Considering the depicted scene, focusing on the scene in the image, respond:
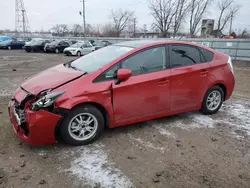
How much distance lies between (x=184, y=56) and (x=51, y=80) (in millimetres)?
2478

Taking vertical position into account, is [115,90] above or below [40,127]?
above

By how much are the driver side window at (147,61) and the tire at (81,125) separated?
0.92 m

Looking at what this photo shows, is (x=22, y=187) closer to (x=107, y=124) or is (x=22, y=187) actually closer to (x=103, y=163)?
(x=103, y=163)

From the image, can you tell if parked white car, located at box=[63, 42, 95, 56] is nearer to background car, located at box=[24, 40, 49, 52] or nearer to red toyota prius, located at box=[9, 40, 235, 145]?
background car, located at box=[24, 40, 49, 52]

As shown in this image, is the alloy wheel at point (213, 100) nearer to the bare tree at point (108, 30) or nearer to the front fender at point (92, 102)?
the front fender at point (92, 102)

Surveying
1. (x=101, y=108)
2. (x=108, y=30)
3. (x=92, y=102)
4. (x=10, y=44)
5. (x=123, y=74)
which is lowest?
(x=101, y=108)

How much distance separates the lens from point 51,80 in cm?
359

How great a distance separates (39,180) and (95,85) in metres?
1.49

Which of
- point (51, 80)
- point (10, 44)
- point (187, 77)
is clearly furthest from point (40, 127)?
point (10, 44)

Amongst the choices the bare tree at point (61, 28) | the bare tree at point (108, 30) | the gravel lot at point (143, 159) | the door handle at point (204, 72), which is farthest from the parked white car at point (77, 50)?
the bare tree at point (61, 28)

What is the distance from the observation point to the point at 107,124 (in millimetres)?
3752

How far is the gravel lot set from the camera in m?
2.76

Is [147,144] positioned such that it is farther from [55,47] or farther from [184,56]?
[55,47]

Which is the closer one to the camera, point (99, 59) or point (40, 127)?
point (40, 127)
